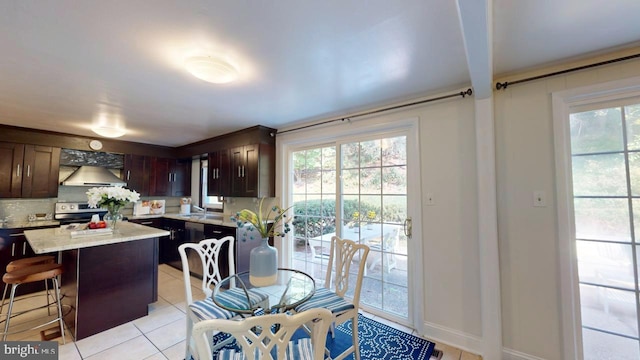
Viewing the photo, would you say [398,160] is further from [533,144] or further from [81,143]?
[81,143]

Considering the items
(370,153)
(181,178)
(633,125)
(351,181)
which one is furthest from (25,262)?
(633,125)

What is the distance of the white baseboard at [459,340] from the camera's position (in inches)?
76.3

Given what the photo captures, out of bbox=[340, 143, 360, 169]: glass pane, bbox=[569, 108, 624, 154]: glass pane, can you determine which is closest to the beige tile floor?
bbox=[340, 143, 360, 169]: glass pane

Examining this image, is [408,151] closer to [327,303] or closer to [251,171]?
[327,303]

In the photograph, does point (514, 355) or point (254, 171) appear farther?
point (254, 171)

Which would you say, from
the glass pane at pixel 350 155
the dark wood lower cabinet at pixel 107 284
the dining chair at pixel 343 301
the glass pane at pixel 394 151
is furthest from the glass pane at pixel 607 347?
the dark wood lower cabinet at pixel 107 284

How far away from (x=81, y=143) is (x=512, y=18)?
5.64 metres

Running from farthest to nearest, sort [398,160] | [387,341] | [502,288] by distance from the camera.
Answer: [398,160] → [387,341] → [502,288]

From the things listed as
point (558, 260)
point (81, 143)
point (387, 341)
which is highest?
point (81, 143)

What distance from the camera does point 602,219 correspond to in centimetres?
178

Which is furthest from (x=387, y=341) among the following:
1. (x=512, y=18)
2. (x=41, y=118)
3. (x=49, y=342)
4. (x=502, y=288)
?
(x=41, y=118)

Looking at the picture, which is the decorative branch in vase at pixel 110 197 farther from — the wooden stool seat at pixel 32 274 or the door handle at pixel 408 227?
the door handle at pixel 408 227

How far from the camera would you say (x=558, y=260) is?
1818 millimetres

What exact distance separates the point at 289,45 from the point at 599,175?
242 cm
